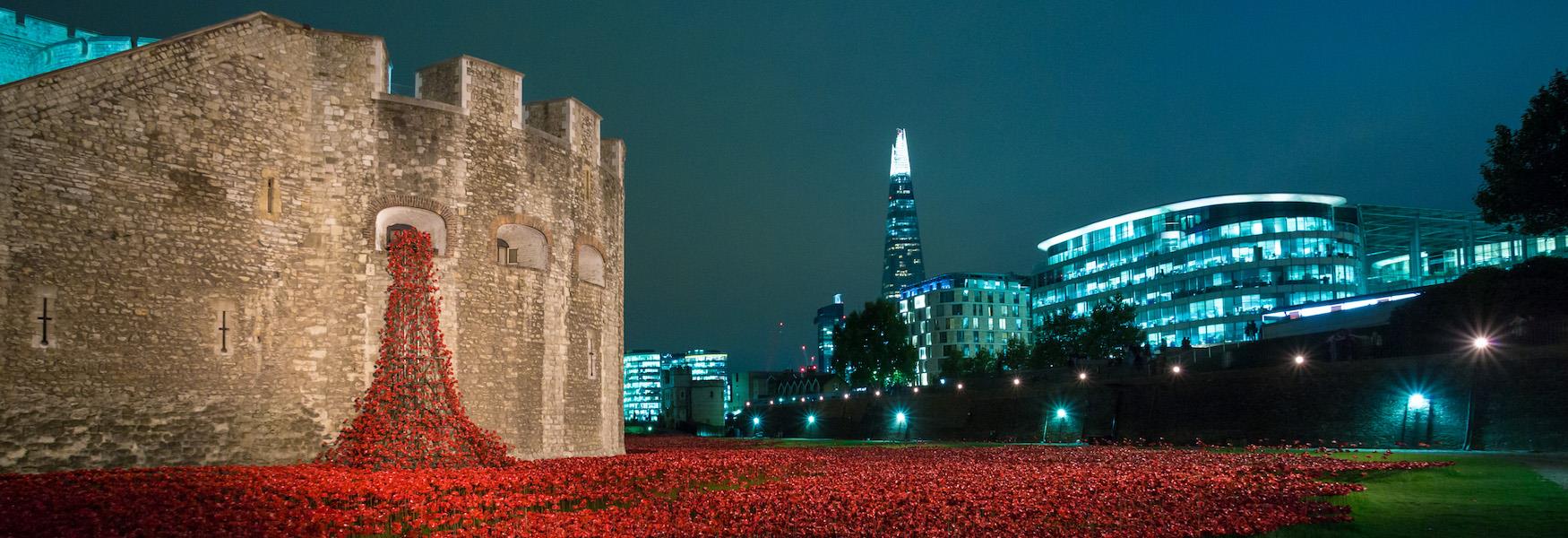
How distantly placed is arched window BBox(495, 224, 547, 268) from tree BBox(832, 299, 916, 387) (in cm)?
8529

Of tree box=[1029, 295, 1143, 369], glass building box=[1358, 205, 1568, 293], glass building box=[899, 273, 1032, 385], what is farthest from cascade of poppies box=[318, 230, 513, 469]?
glass building box=[899, 273, 1032, 385]

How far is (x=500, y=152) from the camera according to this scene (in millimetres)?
26859

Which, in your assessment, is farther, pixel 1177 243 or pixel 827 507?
pixel 1177 243

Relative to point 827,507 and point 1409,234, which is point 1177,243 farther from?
point 827,507

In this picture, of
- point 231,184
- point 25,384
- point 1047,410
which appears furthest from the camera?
point 1047,410

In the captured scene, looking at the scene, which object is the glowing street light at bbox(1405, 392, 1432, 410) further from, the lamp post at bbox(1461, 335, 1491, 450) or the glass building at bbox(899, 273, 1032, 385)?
the glass building at bbox(899, 273, 1032, 385)

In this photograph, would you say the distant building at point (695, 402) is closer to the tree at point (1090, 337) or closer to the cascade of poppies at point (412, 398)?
the tree at point (1090, 337)

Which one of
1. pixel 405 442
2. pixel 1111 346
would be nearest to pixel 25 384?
pixel 405 442

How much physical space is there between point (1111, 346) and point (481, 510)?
83033mm

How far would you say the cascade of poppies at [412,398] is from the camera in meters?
23.0

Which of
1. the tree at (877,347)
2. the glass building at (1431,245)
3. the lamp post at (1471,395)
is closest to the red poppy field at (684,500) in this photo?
the lamp post at (1471,395)

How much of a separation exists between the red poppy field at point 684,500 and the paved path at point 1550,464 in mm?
2153

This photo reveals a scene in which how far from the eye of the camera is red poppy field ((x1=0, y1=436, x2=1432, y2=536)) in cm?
1296

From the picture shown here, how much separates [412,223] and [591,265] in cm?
702
